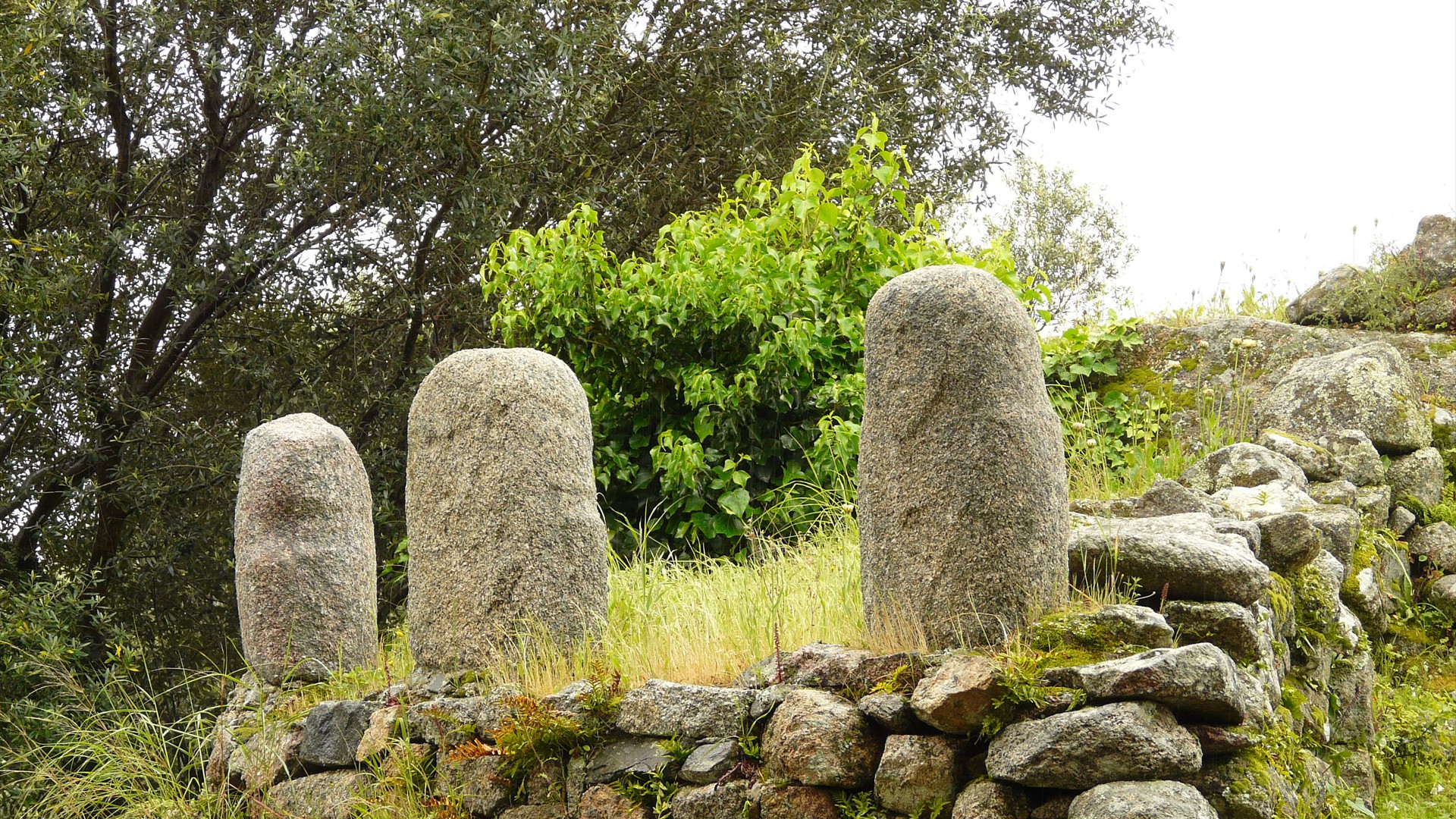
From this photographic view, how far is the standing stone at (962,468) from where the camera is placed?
394 centimetres

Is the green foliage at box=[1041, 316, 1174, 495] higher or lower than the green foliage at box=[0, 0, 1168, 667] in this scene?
lower

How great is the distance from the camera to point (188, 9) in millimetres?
9820

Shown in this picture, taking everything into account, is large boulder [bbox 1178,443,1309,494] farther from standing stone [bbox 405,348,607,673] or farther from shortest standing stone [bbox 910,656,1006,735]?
standing stone [bbox 405,348,607,673]

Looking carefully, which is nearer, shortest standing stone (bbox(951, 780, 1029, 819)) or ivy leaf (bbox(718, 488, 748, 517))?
shortest standing stone (bbox(951, 780, 1029, 819))

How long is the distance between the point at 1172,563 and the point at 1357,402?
3.73m

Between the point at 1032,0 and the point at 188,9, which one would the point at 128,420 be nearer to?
the point at 188,9

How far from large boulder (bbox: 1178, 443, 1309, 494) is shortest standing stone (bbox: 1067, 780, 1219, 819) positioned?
2917 millimetres

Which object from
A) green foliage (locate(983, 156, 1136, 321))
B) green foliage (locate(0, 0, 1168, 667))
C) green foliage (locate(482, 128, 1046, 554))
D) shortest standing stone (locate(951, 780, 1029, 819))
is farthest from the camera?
green foliage (locate(983, 156, 1136, 321))

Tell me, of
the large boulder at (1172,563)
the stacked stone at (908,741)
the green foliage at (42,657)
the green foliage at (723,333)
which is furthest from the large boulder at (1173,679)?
the green foliage at (42,657)

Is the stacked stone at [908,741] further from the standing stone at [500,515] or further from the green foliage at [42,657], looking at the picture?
the green foliage at [42,657]

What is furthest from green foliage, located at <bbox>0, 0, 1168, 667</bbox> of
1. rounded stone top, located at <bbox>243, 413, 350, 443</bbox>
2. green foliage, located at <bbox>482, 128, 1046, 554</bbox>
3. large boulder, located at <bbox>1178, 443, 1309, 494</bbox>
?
large boulder, located at <bbox>1178, 443, 1309, 494</bbox>

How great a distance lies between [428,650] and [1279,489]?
4.17m

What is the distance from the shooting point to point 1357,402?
714 centimetres

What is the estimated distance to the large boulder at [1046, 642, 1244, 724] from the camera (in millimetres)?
3496
